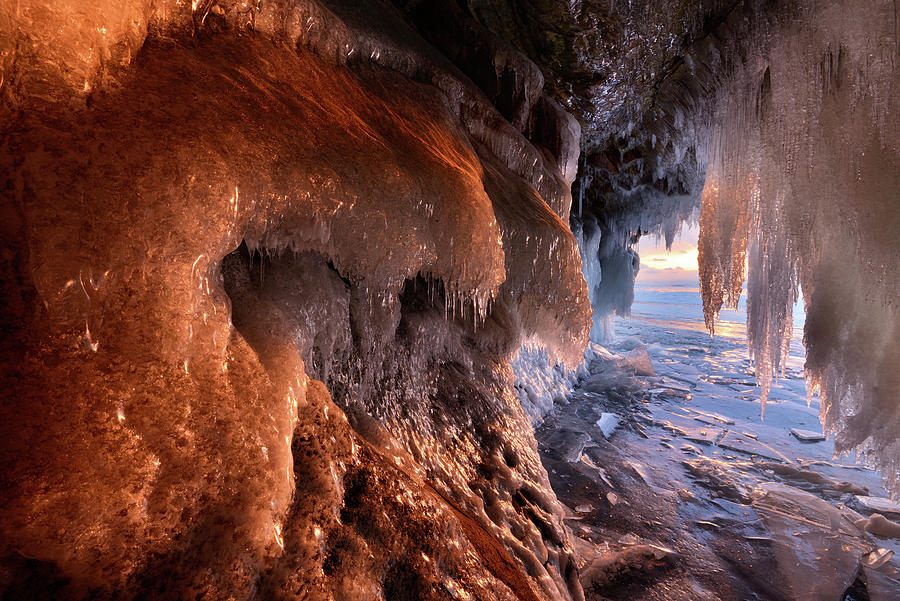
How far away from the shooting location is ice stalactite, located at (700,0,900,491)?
2.67m

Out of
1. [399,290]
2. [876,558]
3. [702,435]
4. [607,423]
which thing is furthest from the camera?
[607,423]

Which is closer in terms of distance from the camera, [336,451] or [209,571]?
[209,571]

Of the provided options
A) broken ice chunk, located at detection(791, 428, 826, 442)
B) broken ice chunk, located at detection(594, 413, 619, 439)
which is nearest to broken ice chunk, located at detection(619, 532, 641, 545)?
broken ice chunk, located at detection(594, 413, 619, 439)

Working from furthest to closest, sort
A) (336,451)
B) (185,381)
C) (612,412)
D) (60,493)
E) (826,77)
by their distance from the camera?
(612,412) → (826,77) → (336,451) → (185,381) → (60,493)

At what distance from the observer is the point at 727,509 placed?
13.7 feet

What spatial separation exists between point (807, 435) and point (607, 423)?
367cm

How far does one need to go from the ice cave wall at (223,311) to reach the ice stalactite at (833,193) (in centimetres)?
326

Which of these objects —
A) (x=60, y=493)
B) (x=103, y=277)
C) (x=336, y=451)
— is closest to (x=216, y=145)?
(x=103, y=277)

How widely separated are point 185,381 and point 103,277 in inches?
15.0

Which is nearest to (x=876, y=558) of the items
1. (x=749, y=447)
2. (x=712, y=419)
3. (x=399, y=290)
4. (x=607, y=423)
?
(x=749, y=447)

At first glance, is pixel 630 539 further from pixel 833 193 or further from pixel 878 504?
pixel 833 193

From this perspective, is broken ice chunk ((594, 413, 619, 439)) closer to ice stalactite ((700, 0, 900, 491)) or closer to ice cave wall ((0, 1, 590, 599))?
ice stalactite ((700, 0, 900, 491))

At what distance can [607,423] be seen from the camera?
21.2 ft

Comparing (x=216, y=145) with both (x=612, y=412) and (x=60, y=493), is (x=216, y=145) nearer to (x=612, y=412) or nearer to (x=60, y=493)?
(x=60, y=493)
